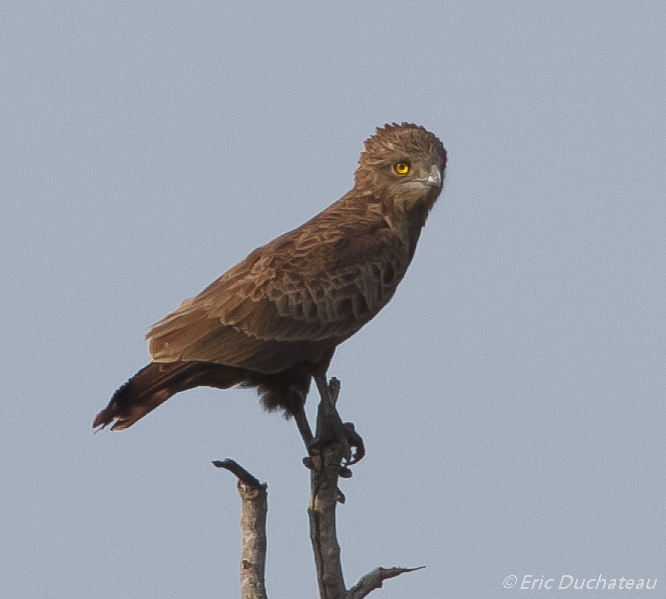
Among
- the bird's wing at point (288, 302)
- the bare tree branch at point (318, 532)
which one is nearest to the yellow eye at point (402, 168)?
the bird's wing at point (288, 302)

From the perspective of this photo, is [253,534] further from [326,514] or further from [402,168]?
[402,168]

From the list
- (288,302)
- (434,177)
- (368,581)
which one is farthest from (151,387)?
(434,177)

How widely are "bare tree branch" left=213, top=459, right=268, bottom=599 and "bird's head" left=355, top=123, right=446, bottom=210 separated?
2.79 metres

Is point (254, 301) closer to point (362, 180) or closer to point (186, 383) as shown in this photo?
point (186, 383)

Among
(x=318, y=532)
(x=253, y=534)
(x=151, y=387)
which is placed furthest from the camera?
(x=151, y=387)

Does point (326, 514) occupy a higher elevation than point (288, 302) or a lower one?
lower

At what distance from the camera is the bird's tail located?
845cm

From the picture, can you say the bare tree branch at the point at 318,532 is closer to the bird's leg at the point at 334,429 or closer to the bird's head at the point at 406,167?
the bird's leg at the point at 334,429

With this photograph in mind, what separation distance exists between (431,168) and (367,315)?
132 centimetres

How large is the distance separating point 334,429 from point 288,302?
3.17ft

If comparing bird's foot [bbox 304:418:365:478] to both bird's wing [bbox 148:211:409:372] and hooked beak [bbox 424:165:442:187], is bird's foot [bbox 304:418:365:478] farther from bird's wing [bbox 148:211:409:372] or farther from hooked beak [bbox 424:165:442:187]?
hooked beak [bbox 424:165:442:187]

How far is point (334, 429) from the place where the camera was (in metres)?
8.77

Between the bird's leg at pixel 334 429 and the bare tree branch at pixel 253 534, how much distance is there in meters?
0.74

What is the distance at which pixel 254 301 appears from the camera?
9047 mm
